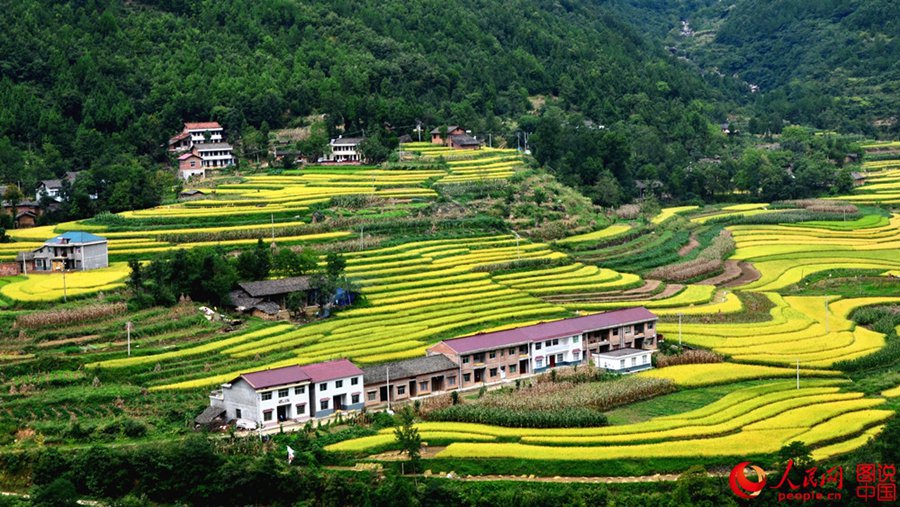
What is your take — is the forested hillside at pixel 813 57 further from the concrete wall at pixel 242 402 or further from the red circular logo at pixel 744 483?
the concrete wall at pixel 242 402

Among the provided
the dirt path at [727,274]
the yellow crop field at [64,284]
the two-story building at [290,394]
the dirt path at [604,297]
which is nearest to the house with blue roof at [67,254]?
the yellow crop field at [64,284]

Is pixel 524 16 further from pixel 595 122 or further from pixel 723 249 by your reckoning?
pixel 723 249

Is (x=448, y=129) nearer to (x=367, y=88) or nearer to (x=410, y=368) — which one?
(x=367, y=88)

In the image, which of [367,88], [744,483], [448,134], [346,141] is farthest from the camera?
[367,88]

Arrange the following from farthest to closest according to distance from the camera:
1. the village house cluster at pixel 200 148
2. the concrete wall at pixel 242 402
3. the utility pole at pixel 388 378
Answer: the village house cluster at pixel 200 148 < the utility pole at pixel 388 378 < the concrete wall at pixel 242 402

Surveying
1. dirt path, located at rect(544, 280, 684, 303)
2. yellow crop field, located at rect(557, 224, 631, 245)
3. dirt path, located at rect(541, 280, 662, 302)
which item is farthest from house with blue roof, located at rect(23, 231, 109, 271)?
yellow crop field, located at rect(557, 224, 631, 245)

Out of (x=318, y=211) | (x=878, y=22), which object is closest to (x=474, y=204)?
(x=318, y=211)

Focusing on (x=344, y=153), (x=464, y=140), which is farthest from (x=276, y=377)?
(x=464, y=140)
